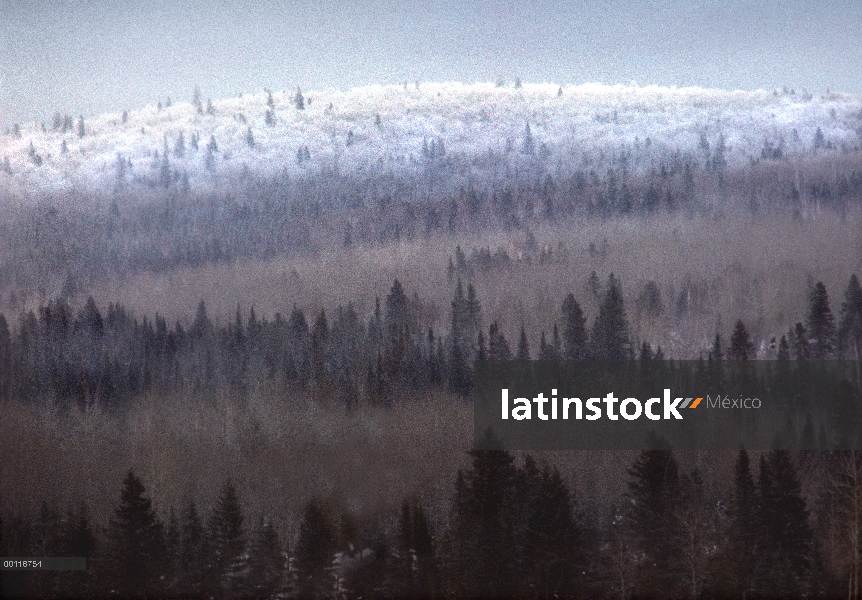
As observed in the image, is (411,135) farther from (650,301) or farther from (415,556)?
(415,556)

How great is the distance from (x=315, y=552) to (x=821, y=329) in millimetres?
7991

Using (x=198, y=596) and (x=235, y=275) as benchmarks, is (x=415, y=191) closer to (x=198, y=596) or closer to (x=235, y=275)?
(x=235, y=275)

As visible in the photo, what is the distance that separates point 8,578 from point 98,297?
4.27 metres

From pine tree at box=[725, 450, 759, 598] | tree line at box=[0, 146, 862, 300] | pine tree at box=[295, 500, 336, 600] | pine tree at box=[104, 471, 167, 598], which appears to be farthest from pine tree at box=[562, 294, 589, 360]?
pine tree at box=[104, 471, 167, 598]

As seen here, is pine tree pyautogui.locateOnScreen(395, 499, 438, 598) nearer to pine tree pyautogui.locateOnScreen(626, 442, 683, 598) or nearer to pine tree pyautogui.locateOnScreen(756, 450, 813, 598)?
pine tree pyautogui.locateOnScreen(626, 442, 683, 598)

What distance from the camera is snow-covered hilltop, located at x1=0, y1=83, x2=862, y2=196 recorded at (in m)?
12.9

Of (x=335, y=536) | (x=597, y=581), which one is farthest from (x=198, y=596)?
(x=597, y=581)

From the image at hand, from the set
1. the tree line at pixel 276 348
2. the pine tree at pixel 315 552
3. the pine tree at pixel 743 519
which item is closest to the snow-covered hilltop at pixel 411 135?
the tree line at pixel 276 348

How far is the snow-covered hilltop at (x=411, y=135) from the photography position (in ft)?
42.2

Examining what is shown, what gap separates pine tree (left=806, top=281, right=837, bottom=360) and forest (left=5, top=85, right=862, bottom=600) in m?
0.03

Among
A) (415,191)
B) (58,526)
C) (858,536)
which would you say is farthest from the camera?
(415,191)

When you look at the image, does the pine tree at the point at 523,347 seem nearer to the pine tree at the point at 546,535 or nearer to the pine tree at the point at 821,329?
the pine tree at the point at 546,535

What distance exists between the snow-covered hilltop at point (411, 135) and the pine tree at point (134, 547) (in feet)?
15.7

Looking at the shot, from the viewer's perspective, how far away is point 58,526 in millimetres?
12328
